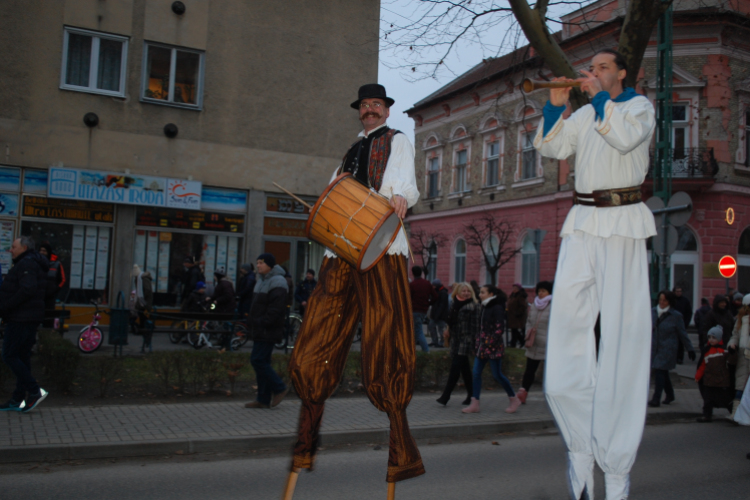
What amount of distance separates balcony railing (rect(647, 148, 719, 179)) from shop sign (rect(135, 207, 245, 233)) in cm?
1495

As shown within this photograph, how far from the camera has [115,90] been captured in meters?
17.1

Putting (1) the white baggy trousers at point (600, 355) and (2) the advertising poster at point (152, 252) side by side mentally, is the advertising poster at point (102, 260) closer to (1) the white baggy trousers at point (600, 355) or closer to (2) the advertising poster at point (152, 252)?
(2) the advertising poster at point (152, 252)

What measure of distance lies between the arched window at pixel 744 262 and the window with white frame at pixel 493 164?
10848 mm

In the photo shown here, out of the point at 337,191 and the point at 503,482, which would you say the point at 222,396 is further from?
the point at 337,191

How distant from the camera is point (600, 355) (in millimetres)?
3490

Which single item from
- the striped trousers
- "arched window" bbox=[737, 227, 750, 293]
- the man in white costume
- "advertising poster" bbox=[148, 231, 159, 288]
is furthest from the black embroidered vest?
"arched window" bbox=[737, 227, 750, 293]

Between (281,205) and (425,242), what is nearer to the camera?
(281,205)

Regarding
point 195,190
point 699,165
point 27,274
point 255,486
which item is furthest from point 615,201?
point 699,165

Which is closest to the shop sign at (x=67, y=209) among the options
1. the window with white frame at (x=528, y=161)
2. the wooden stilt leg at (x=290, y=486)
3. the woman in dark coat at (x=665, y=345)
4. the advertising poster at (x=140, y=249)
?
the advertising poster at (x=140, y=249)

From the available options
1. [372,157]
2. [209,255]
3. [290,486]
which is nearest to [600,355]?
[372,157]

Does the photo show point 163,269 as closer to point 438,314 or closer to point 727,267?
point 438,314

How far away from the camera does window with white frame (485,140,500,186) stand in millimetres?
32500

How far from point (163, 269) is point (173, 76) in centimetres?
501

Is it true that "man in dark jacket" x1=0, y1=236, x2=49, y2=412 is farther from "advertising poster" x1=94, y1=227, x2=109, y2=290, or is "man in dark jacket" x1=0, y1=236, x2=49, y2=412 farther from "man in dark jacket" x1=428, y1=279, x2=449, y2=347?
"man in dark jacket" x1=428, y1=279, x2=449, y2=347
